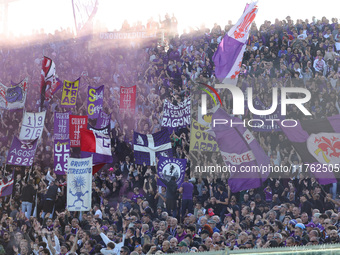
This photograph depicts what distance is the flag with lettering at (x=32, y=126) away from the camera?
21.9 metres

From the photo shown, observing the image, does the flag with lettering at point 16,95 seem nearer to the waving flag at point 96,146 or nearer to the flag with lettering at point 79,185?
the waving flag at point 96,146

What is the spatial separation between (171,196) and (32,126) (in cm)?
669

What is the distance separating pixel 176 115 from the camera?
2106 cm

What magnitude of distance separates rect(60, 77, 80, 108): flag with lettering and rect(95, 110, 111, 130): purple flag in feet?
4.60

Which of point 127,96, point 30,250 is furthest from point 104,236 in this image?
point 127,96

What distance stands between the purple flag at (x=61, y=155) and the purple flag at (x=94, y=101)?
3659 millimetres

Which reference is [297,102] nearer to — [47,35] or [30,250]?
[30,250]

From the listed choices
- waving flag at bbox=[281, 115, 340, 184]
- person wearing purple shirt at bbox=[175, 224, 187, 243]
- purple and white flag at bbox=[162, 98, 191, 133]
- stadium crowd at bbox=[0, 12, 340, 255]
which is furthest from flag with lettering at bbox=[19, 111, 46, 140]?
person wearing purple shirt at bbox=[175, 224, 187, 243]

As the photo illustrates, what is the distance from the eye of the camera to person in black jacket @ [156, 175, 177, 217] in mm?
17172

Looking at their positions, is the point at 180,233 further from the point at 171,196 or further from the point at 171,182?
the point at 171,182

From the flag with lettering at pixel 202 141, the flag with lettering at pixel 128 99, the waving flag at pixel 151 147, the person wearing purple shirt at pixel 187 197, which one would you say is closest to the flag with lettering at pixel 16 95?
the flag with lettering at pixel 128 99

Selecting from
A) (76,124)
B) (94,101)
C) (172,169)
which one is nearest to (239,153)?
(172,169)

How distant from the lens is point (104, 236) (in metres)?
14.1

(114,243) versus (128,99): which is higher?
(128,99)
